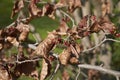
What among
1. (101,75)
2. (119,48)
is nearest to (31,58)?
(101,75)

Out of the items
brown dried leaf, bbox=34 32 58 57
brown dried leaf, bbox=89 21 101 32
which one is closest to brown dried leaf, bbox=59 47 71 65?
brown dried leaf, bbox=34 32 58 57

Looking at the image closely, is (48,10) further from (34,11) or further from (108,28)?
(108,28)

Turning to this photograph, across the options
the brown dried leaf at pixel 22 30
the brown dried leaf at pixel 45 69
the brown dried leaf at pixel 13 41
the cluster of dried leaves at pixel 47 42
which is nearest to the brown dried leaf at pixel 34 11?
the cluster of dried leaves at pixel 47 42

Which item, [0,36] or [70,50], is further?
[0,36]

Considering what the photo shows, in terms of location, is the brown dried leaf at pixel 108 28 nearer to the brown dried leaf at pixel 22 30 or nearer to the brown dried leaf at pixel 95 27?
the brown dried leaf at pixel 95 27

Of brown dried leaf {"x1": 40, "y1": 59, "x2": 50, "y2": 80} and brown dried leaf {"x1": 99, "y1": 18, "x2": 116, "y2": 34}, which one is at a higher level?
brown dried leaf {"x1": 99, "y1": 18, "x2": 116, "y2": 34}

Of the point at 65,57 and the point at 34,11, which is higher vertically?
the point at 34,11

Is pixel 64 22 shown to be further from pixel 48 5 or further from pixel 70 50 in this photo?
pixel 70 50

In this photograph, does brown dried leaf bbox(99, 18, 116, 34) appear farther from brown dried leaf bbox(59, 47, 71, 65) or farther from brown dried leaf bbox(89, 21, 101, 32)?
brown dried leaf bbox(59, 47, 71, 65)

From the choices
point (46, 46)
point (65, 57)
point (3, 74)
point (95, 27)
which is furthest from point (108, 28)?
point (3, 74)
